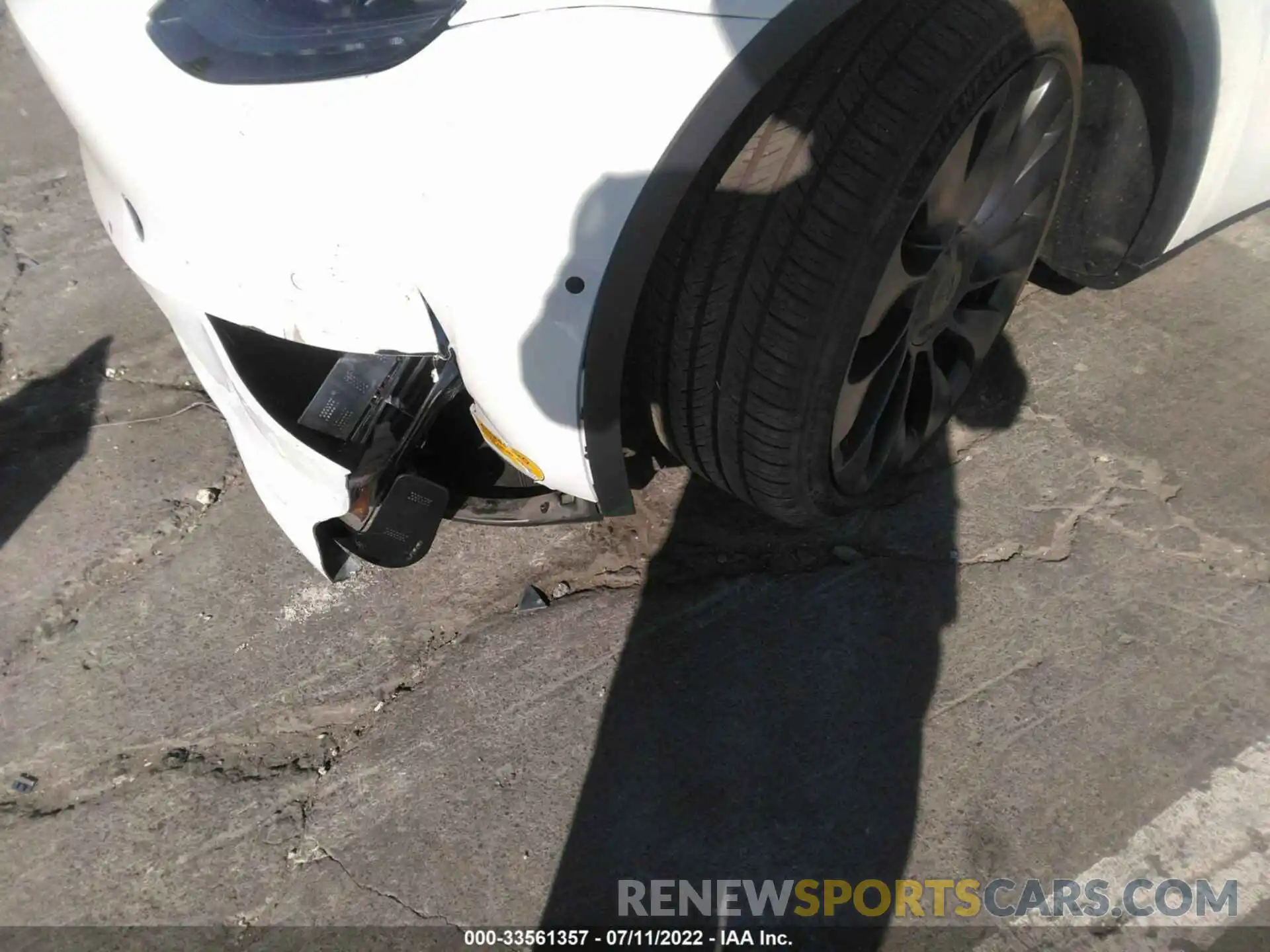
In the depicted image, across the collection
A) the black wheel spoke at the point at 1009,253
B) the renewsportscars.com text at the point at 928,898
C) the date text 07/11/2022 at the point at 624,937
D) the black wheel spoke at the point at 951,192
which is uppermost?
the black wheel spoke at the point at 951,192

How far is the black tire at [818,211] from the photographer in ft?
5.22

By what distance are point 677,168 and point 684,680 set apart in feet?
3.85

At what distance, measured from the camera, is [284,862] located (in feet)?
6.56


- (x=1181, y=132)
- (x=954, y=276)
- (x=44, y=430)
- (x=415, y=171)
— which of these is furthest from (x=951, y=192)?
(x=44, y=430)

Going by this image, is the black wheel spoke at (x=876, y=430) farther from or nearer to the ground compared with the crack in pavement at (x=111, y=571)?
farther from the ground

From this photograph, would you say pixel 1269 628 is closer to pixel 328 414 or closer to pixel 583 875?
pixel 583 875

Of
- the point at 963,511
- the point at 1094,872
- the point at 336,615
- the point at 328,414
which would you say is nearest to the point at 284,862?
the point at 336,615

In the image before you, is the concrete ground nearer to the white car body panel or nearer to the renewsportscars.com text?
the renewsportscars.com text

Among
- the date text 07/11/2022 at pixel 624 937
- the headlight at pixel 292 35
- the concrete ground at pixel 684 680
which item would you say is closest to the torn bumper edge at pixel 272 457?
the concrete ground at pixel 684 680

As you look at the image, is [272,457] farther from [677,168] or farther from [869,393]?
[869,393]

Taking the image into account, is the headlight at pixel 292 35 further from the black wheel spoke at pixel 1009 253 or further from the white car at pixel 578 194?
the black wheel spoke at pixel 1009 253

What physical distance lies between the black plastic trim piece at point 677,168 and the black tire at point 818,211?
0.10m

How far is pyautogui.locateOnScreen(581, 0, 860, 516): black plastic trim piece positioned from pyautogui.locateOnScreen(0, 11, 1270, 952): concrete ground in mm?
869

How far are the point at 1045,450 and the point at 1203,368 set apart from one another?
56 cm
